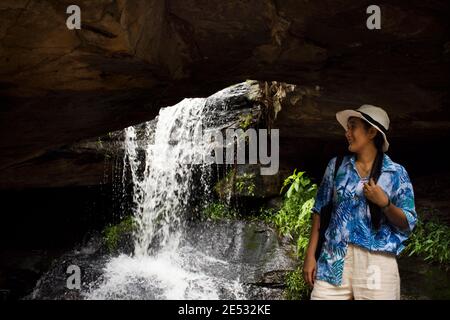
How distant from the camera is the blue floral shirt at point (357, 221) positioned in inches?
109

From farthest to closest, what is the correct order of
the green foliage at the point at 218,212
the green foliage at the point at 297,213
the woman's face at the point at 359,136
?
the green foliage at the point at 218,212 → the green foliage at the point at 297,213 → the woman's face at the point at 359,136

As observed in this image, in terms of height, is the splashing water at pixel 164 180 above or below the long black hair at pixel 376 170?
above

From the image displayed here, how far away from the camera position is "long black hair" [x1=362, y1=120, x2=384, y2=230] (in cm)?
279

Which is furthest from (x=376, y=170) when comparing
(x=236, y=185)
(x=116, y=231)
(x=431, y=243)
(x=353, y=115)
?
(x=116, y=231)

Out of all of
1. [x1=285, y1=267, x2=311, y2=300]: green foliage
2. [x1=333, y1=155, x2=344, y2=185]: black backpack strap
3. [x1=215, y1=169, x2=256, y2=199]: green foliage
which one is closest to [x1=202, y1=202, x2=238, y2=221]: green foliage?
[x1=215, y1=169, x2=256, y2=199]: green foliage

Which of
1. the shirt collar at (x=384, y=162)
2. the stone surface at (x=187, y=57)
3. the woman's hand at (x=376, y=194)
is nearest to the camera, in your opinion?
the woman's hand at (x=376, y=194)

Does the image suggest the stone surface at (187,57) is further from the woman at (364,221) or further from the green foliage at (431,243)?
the green foliage at (431,243)

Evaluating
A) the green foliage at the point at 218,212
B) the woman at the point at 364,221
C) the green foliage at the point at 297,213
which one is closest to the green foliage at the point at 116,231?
the green foliage at the point at 218,212

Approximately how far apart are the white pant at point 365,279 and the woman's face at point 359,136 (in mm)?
662

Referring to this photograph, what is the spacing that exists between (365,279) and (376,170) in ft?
2.28

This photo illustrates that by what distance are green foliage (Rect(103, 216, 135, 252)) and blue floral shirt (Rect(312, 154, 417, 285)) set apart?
776cm

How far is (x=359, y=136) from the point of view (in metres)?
3.00

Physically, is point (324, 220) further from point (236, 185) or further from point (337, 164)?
point (236, 185)
